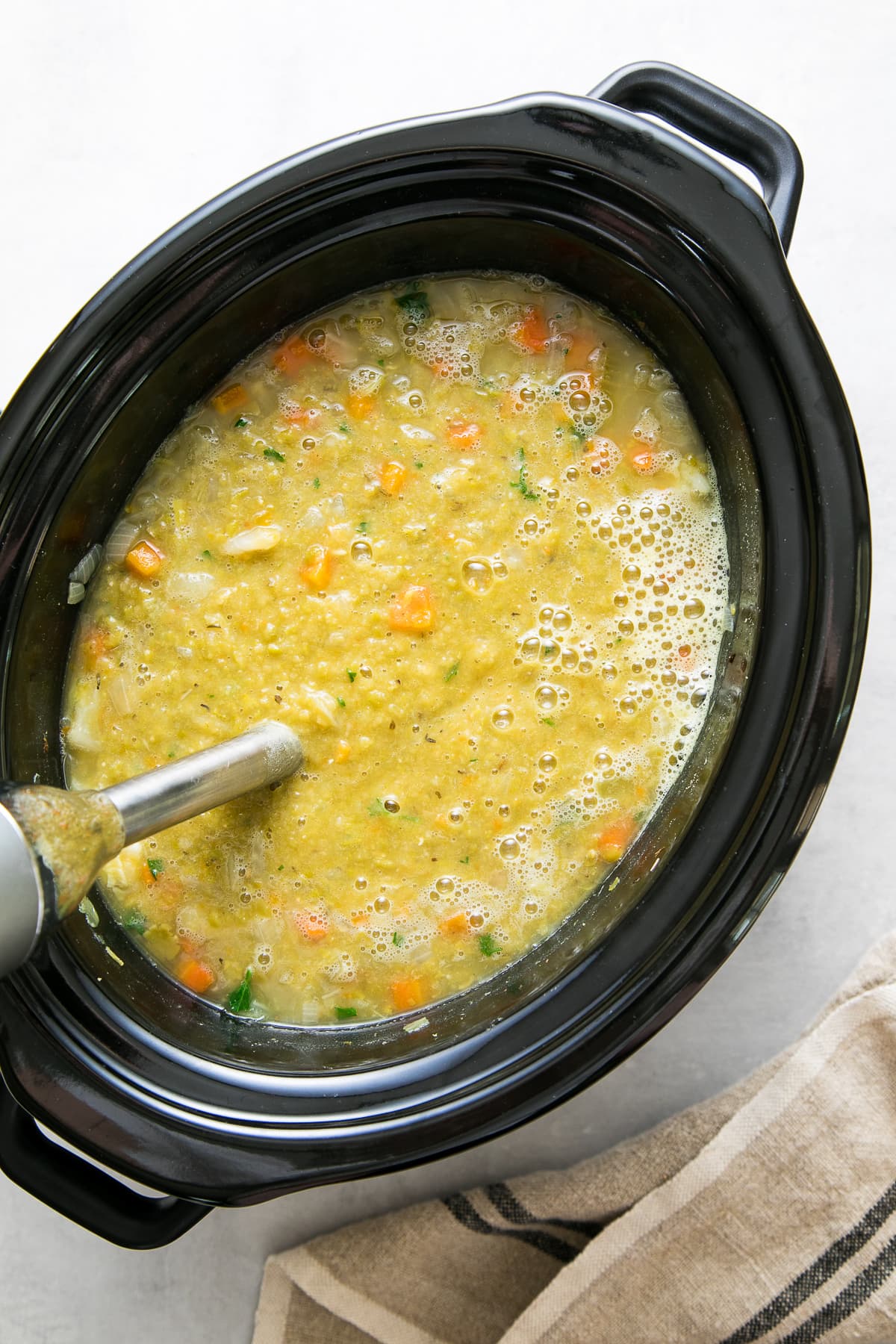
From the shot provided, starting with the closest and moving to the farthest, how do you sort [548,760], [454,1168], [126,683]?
[548,760]
[126,683]
[454,1168]

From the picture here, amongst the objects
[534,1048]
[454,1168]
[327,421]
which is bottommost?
[454,1168]

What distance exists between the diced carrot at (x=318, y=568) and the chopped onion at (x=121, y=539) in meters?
0.31

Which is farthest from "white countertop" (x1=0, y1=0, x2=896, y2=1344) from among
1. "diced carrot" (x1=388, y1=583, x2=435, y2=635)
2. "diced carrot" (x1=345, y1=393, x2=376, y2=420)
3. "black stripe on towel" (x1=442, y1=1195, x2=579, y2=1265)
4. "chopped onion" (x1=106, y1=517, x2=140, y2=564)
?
"diced carrot" (x1=388, y1=583, x2=435, y2=635)

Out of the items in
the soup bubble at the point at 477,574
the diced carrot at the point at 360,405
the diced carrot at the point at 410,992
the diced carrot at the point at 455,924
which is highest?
the diced carrot at the point at 360,405

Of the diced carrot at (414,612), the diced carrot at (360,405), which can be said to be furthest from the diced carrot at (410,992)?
the diced carrot at (360,405)

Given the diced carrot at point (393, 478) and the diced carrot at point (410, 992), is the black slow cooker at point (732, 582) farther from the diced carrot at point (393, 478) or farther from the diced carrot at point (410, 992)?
the diced carrot at point (393, 478)

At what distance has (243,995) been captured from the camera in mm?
1824

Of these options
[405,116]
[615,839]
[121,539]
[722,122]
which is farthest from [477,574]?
[405,116]

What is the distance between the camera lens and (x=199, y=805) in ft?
5.00

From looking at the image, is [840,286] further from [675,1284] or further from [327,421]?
[675,1284]

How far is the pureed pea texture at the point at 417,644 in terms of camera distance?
1.74 metres

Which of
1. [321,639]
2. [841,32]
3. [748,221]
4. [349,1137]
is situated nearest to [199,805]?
[321,639]

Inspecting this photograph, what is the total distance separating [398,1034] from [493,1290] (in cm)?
58

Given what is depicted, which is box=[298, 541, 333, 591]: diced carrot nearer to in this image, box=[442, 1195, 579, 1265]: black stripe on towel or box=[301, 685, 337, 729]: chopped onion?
box=[301, 685, 337, 729]: chopped onion
